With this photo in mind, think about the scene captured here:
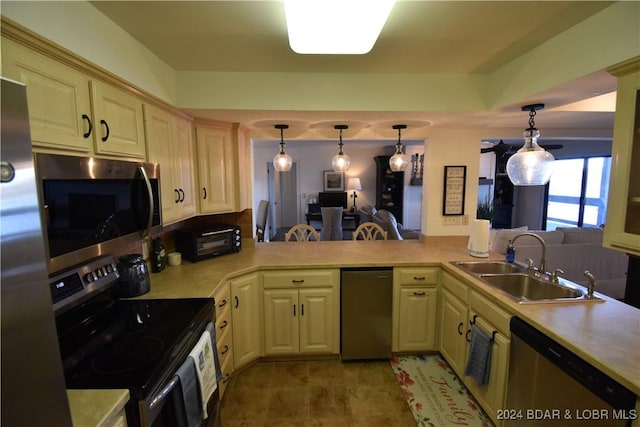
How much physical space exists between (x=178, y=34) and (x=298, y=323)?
215 centimetres

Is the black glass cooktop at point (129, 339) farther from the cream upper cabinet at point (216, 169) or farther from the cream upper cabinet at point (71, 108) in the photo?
the cream upper cabinet at point (216, 169)

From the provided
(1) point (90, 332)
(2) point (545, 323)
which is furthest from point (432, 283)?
(1) point (90, 332)

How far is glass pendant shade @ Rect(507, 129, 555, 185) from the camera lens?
1.92m

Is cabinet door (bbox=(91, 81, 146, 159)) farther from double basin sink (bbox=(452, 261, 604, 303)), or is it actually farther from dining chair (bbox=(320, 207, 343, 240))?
dining chair (bbox=(320, 207, 343, 240))

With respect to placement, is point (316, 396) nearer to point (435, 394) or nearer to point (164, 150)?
point (435, 394)

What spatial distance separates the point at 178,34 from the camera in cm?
157

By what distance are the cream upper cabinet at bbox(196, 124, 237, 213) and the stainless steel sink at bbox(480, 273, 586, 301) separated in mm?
2098

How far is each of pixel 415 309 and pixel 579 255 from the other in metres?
2.35

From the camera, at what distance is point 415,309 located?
246 centimetres

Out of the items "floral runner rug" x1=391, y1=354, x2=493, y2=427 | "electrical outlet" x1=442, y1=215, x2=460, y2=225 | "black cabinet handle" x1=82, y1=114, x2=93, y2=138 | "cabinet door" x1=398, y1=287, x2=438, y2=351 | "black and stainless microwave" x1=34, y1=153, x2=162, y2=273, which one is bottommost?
"floral runner rug" x1=391, y1=354, x2=493, y2=427

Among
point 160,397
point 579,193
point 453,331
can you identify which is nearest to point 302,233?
point 453,331

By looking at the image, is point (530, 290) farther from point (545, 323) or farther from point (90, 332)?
point (90, 332)

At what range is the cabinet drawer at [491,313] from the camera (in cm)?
164

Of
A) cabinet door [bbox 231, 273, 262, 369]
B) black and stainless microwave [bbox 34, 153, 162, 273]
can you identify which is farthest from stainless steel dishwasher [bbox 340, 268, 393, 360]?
black and stainless microwave [bbox 34, 153, 162, 273]
